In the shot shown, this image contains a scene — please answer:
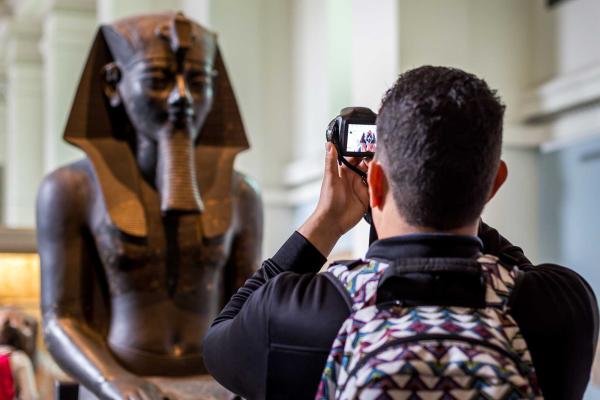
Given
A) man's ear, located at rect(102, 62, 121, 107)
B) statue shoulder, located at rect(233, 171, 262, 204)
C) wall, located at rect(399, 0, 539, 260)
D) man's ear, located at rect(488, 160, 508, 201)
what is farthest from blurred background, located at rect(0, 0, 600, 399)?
man's ear, located at rect(488, 160, 508, 201)

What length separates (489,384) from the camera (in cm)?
134

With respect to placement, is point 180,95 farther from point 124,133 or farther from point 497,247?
point 497,247

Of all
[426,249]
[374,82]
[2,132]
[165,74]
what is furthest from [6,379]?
[2,132]

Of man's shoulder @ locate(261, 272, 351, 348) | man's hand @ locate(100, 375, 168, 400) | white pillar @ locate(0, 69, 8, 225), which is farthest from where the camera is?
white pillar @ locate(0, 69, 8, 225)

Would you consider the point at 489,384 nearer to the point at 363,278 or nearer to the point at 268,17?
the point at 363,278

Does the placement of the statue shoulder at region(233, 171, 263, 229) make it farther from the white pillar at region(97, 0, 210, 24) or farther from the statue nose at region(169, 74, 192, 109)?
the white pillar at region(97, 0, 210, 24)

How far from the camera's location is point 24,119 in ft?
50.1

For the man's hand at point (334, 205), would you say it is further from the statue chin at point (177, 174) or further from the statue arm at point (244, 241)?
the statue arm at point (244, 241)

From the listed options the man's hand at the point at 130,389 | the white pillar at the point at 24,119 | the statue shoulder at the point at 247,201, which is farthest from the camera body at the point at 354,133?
the white pillar at the point at 24,119

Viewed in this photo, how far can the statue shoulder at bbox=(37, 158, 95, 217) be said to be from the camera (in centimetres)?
399

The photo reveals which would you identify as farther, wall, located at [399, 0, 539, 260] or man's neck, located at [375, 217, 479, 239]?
wall, located at [399, 0, 539, 260]

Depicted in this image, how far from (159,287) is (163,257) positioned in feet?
0.36

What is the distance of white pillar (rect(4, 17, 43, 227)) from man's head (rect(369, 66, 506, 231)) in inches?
513

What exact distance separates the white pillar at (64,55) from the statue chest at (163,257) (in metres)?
8.30
